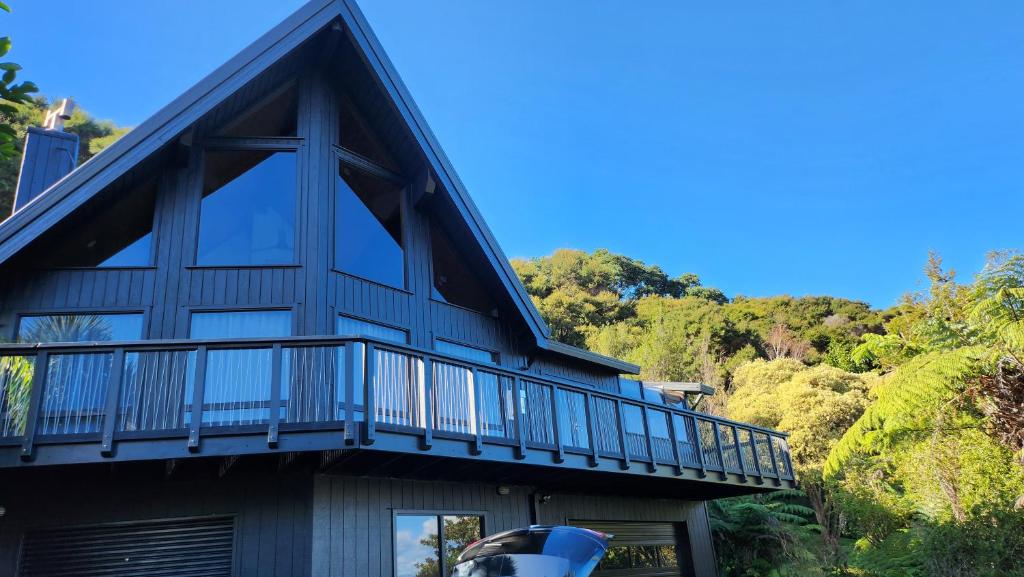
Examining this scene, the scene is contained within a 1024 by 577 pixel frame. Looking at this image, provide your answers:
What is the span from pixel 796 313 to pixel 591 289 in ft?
40.6

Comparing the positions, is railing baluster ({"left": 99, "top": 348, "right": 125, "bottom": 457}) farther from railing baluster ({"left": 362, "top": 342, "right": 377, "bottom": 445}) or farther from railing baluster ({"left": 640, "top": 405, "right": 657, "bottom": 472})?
railing baluster ({"left": 640, "top": 405, "right": 657, "bottom": 472})

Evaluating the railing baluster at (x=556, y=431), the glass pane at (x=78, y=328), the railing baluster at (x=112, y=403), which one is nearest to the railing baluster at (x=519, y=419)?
the railing baluster at (x=556, y=431)

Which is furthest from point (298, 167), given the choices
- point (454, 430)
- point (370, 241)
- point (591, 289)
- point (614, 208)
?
point (614, 208)

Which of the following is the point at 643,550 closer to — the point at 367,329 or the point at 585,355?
the point at 585,355

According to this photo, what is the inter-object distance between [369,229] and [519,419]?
4.32 meters

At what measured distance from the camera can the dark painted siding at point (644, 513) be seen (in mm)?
12516

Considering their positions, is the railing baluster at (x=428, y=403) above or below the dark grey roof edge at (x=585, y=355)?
below

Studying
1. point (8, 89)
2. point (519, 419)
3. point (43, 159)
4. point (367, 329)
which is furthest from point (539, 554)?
point (43, 159)

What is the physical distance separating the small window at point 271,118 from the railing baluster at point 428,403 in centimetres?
524

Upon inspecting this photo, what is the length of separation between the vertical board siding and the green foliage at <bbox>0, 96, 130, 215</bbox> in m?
18.3

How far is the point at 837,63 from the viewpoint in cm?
3884

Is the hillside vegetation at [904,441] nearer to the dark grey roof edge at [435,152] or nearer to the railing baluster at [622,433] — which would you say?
the railing baluster at [622,433]

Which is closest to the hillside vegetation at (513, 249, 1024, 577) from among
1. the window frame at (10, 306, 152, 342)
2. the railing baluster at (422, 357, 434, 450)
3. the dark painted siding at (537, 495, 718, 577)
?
the dark painted siding at (537, 495, 718, 577)

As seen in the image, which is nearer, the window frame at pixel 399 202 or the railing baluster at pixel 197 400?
the railing baluster at pixel 197 400
